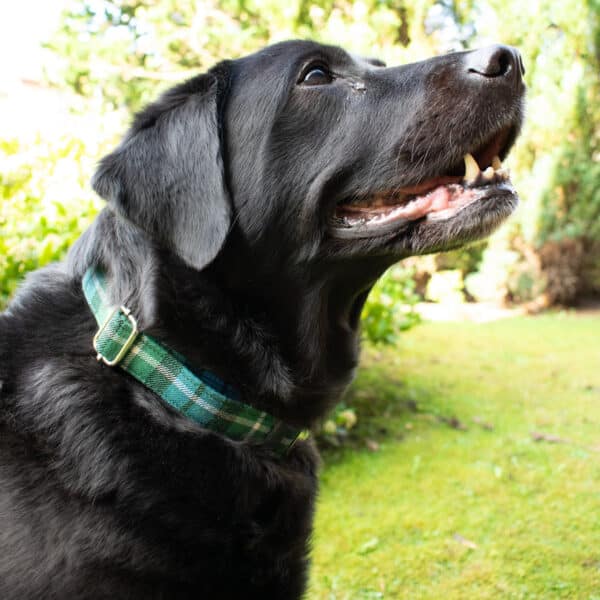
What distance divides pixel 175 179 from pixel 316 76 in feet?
2.06

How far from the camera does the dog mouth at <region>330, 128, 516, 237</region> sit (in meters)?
1.84

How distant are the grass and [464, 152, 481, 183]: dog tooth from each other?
6.12 feet

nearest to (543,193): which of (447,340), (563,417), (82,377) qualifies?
(447,340)

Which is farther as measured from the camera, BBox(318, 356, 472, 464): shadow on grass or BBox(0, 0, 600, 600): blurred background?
BBox(318, 356, 472, 464): shadow on grass

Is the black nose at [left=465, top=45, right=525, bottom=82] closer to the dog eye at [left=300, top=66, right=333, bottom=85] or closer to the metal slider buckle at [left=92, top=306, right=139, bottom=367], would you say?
the dog eye at [left=300, top=66, right=333, bottom=85]

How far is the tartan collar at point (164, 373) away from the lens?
1.62m

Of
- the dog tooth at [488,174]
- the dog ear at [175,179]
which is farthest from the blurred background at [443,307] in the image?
the dog ear at [175,179]

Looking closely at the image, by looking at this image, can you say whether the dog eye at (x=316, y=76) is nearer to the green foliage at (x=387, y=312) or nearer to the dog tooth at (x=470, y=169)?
the dog tooth at (x=470, y=169)

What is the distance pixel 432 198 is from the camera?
188 centimetres

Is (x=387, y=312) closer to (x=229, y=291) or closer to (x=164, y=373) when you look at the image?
(x=229, y=291)

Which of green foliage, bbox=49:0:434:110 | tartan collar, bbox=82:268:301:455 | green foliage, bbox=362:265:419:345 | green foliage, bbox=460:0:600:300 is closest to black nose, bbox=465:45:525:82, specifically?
tartan collar, bbox=82:268:301:455

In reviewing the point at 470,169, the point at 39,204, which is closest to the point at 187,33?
the point at 39,204

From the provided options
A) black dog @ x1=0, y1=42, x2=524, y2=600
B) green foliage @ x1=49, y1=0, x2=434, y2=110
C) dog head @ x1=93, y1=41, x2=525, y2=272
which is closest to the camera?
black dog @ x1=0, y1=42, x2=524, y2=600

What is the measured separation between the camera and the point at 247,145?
1910mm
